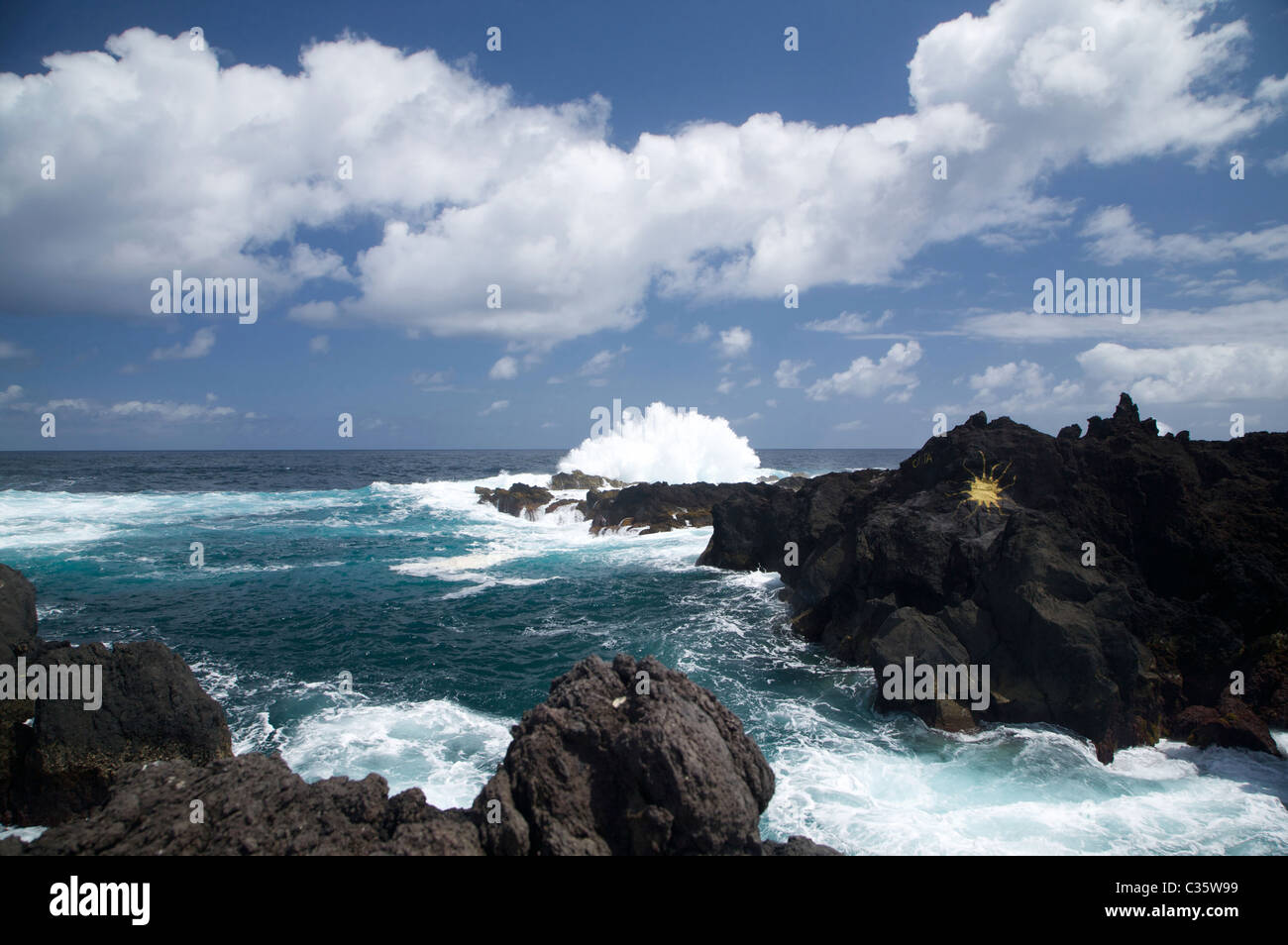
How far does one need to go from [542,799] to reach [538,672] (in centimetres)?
984

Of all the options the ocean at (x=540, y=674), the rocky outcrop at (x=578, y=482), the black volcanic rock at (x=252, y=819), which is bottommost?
the ocean at (x=540, y=674)

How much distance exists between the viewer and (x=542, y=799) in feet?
24.4

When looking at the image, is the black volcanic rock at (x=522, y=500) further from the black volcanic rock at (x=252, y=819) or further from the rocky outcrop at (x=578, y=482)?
the black volcanic rock at (x=252, y=819)

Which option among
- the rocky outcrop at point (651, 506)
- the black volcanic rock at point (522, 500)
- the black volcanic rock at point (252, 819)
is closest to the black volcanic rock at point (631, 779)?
the black volcanic rock at point (252, 819)

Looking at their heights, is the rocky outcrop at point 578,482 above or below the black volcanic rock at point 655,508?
above

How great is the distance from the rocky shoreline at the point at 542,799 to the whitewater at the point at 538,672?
340 centimetres

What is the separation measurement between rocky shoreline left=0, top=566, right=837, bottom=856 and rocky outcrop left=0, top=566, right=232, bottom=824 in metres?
3.64

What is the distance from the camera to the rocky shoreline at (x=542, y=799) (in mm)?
6746

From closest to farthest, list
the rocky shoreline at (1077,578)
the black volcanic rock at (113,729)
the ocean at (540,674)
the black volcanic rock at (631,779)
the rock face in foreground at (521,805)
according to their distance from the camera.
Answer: the rock face in foreground at (521,805)
the black volcanic rock at (631,779)
the black volcanic rock at (113,729)
the ocean at (540,674)
the rocky shoreline at (1077,578)

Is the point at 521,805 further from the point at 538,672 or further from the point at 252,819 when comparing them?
the point at 538,672

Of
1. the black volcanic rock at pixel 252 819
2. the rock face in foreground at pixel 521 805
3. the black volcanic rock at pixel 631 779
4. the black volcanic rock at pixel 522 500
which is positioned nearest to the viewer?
the black volcanic rock at pixel 252 819

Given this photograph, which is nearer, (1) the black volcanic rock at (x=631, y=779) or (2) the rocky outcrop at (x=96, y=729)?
(1) the black volcanic rock at (x=631, y=779)

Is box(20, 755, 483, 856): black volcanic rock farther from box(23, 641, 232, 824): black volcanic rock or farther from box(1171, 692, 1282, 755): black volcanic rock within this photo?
box(1171, 692, 1282, 755): black volcanic rock
